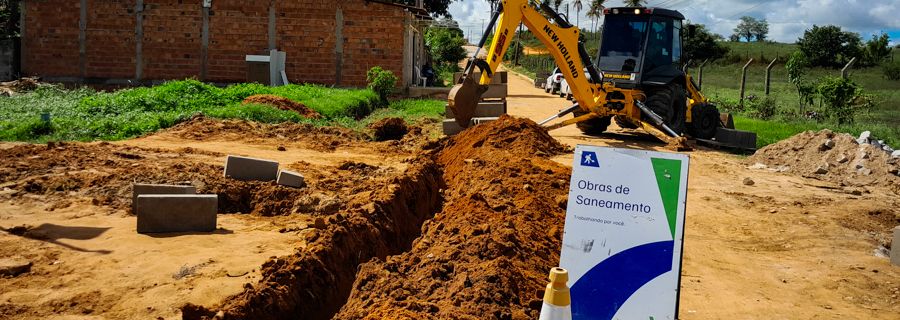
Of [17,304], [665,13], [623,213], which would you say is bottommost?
[17,304]

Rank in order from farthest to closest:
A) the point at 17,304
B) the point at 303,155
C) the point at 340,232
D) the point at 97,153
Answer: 1. the point at 303,155
2. the point at 97,153
3. the point at 340,232
4. the point at 17,304

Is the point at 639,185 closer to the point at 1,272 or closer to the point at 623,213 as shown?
the point at 623,213

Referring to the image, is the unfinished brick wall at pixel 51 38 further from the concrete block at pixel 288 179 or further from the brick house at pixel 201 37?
the concrete block at pixel 288 179

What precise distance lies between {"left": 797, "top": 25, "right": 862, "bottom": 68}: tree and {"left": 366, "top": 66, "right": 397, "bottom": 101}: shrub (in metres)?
36.7

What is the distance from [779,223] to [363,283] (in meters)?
6.54

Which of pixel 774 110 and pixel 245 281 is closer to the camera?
pixel 245 281

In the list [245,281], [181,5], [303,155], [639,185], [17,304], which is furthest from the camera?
[181,5]

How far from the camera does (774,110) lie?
83.4 feet

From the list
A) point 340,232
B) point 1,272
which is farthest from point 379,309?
point 1,272

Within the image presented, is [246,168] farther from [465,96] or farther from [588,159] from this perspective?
[588,159]

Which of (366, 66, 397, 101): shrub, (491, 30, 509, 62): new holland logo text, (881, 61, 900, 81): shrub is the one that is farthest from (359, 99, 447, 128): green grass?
(881, 61, 900, 81): shrub

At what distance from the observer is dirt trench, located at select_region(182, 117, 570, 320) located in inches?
205

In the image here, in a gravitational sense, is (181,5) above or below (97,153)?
above

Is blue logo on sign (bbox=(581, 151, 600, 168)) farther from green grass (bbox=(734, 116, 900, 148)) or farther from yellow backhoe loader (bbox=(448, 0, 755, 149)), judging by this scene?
green grass (bbox=(734, 116, 900, 148))
